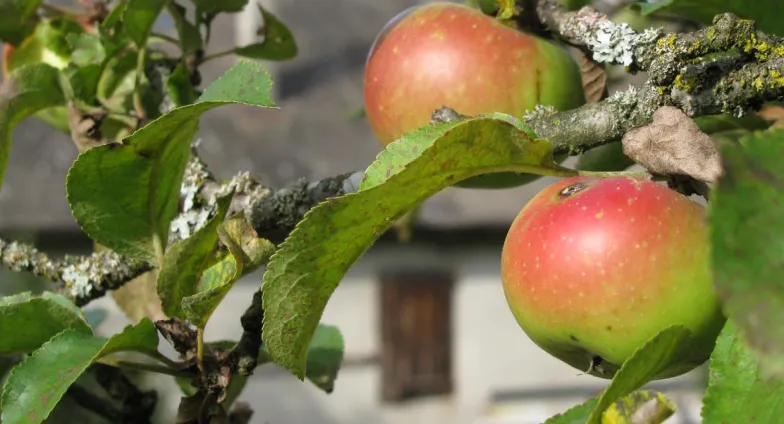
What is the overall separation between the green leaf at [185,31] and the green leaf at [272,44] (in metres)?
0.07

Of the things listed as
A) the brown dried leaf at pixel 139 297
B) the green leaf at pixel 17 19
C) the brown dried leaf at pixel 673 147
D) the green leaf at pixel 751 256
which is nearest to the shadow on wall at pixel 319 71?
the green leaf at pixel 17 19

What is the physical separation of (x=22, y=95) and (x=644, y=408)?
0.51m

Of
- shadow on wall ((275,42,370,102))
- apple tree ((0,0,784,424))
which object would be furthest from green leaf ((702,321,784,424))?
shadow on wall ((275,42,370,102))

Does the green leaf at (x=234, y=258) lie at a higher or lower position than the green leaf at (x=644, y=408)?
higher

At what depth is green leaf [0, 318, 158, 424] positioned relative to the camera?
52 centimetres

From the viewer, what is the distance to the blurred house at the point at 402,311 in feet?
17.1

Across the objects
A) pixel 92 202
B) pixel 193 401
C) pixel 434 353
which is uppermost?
pixel 92 202

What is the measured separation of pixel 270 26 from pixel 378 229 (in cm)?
50

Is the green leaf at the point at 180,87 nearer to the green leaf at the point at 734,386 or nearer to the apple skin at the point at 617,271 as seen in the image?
the apple skin at the point at 617,271

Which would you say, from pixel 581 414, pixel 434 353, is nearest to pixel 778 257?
pixel 581 414

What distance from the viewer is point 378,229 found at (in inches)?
18.5

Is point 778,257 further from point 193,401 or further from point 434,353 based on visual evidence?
point 434,353

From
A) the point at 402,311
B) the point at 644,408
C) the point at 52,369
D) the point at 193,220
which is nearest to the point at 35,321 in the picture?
the point at 52,369

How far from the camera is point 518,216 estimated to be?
51 centimetres
